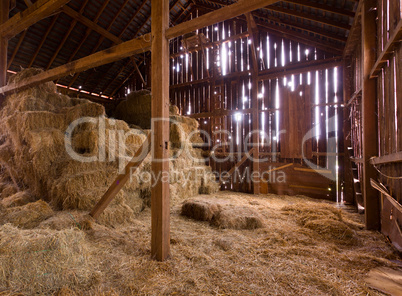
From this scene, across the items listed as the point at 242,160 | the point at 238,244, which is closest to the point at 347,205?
the point at 242,160

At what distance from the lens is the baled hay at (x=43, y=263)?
204 cm

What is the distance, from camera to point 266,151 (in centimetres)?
760

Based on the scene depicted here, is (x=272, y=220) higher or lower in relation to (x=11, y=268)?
lower

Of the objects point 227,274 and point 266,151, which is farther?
point 266,151

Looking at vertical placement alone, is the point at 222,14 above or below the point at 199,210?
above

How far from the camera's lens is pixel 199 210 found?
15.1 feet

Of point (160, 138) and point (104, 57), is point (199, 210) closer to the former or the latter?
point (160, 138)

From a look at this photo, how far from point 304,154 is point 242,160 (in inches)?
83.7

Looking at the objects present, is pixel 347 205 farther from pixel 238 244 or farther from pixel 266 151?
pixel 238 244

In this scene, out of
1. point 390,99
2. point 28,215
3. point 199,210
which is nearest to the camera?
point 390,99

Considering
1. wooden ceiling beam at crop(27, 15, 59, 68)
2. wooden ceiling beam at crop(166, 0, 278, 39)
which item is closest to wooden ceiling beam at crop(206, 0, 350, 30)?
wooden ceiling beam at crop(166, 0, 278, 39)

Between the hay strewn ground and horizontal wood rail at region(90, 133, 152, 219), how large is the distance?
0.31 meters

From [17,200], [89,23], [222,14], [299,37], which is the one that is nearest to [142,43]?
[222,14]

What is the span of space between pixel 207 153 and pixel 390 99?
6082 millimetres
